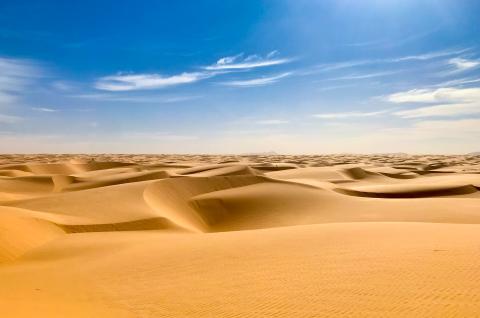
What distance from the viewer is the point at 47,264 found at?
8656mm

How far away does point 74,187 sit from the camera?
2675 cm

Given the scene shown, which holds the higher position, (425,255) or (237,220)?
(425,255)

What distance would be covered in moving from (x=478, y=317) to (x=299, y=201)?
49.9 feet

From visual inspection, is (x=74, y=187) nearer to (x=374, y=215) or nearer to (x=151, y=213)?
(x=151, y=213)

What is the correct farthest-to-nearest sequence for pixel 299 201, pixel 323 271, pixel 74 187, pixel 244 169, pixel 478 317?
pixel 244 169, pixel 74 187, pixel 299 201, pixel 323 271, pixel 478 317

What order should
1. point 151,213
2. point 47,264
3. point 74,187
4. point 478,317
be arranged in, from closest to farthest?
1. point 478,317
2. point 47,264
3. point 151,213
4. point 74,187

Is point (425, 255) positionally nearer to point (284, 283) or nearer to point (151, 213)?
point (284, 283)

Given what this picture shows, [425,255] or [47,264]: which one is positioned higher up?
[425,255]

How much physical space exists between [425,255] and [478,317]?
2.58m

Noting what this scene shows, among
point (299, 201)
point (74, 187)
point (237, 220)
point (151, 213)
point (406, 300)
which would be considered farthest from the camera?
point (74, 187)

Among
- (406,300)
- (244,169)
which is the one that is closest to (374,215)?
(406,300)

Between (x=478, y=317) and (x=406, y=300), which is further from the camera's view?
(x=406, y=300)

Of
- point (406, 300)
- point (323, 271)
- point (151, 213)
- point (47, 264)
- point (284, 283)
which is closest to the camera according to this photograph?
point (406, 300)

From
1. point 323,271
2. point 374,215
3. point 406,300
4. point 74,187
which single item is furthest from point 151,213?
point 74,187
